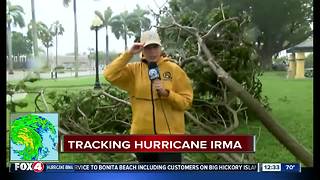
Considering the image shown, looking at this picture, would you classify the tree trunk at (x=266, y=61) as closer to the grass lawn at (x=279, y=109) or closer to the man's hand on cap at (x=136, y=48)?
the grass lawn at (x=279, y=109)

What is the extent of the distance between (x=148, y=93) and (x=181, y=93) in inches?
7.1

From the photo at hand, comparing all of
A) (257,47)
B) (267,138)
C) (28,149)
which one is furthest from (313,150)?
(28,149)

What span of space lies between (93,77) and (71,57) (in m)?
0.16

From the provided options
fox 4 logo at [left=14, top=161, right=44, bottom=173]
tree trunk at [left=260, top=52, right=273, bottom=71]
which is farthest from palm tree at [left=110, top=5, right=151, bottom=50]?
fox 4 logo at [left=14, top=161, right=44, bottom=173]

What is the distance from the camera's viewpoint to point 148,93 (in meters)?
2.63

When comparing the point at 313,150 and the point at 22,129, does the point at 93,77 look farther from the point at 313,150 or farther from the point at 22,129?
the point at 313,150

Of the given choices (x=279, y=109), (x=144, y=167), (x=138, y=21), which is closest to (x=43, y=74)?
(x=138, y=21)

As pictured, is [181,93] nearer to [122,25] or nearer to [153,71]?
[153,71]

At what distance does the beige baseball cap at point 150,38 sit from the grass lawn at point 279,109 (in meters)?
0.32

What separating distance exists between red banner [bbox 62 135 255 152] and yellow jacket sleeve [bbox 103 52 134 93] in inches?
11.2

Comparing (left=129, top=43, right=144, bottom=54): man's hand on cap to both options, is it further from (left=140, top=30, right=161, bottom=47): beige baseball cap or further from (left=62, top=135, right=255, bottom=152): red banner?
(left=62, top=135, right=255, bottom=152): red banner

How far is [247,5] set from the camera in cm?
281

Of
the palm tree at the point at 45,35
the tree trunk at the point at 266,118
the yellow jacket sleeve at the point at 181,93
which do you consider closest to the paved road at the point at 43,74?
the palm tree at the point at 45,35

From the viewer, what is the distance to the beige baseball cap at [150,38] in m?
2.64
